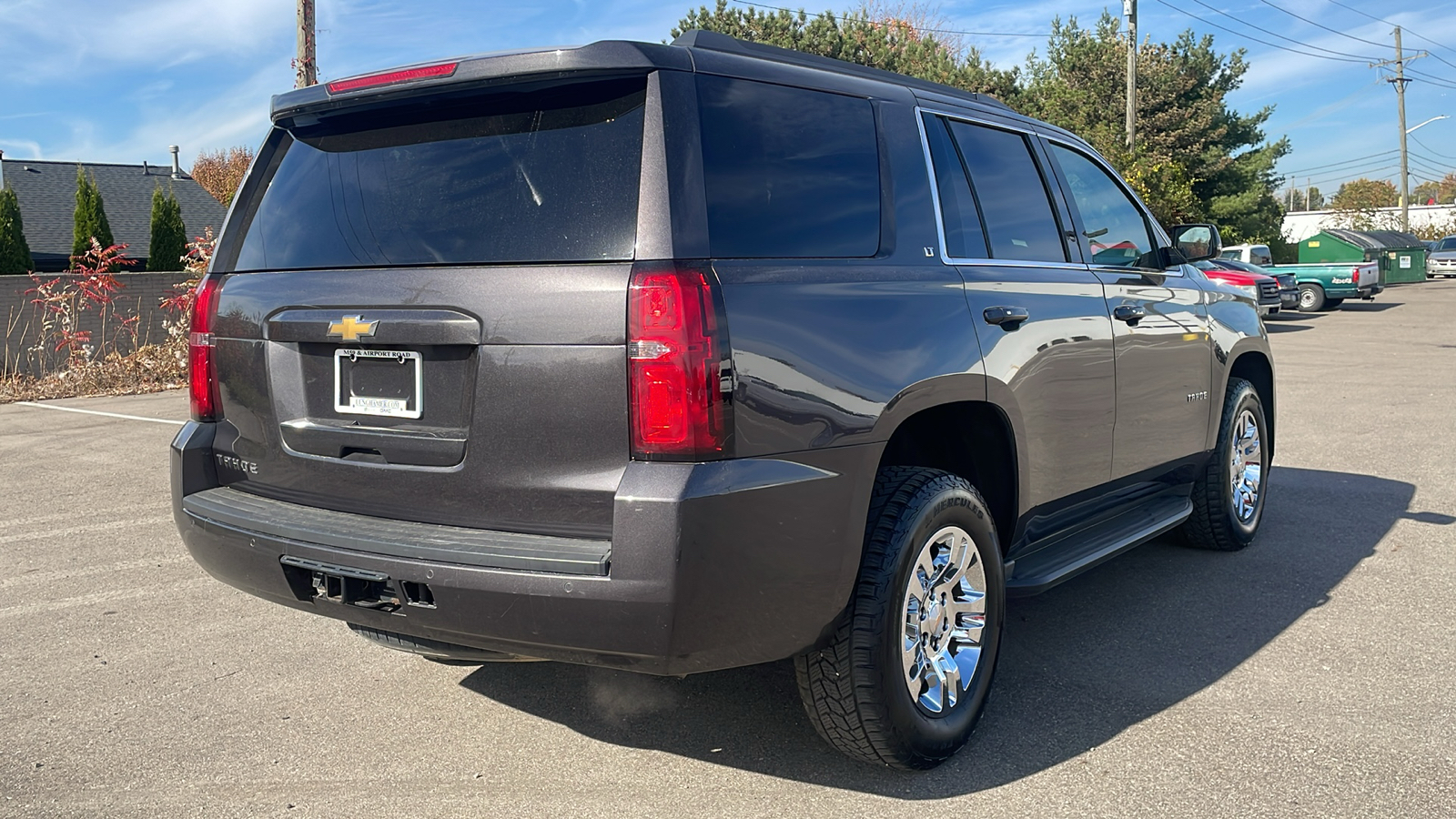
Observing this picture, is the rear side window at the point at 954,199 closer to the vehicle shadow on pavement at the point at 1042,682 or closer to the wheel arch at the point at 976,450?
the wheel arch at the point at 976,450

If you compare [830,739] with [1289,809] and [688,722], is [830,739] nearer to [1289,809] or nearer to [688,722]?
[688,722]

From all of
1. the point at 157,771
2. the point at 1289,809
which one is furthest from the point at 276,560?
the point at 1289,809

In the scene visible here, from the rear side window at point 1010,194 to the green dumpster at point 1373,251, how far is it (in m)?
32.9

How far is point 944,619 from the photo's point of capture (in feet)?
11.4

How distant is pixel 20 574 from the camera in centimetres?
558

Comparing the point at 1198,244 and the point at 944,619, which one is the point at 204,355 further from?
the point at 1198,244

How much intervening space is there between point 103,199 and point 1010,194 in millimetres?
43965

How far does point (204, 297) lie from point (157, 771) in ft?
4.68

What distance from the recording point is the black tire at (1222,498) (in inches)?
220

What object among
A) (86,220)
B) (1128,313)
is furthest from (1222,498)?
(86,220)

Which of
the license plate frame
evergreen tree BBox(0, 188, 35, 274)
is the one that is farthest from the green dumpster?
the license plate frame

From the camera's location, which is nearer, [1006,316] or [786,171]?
[786,171]

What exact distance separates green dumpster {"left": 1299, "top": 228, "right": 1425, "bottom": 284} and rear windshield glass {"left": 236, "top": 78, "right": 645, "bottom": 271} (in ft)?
115

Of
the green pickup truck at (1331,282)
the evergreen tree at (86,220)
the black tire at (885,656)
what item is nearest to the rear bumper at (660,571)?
the black tire at (885,656)
